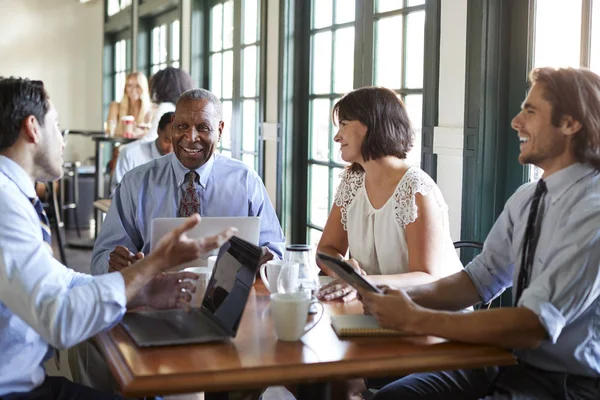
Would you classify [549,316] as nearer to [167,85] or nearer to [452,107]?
[452,107]

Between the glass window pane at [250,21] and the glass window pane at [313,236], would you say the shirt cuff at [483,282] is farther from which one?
the glass window pane at [250,21]

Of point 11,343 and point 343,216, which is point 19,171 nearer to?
point 11,343

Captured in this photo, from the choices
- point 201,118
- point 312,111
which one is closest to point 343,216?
point 201,118

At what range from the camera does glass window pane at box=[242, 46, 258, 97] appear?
564 centimetres

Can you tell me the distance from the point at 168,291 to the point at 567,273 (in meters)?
0.98

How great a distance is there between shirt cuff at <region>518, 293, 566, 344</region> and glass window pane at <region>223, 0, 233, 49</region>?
15.5 ft

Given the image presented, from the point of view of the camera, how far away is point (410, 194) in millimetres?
2512

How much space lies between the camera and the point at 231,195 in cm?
287

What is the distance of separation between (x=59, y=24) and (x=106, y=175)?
104 inches

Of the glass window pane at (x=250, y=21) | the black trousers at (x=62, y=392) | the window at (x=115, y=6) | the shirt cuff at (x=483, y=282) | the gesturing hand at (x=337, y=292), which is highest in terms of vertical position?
the window at (x=115, y=6)

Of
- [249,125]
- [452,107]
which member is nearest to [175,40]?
[249,125]

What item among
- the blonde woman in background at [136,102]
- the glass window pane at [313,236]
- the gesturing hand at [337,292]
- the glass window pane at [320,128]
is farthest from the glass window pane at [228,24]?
the gesturing hand at [337,292]

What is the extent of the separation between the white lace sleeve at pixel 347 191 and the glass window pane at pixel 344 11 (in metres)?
1.68

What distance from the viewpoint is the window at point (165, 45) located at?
7355 millimetres
